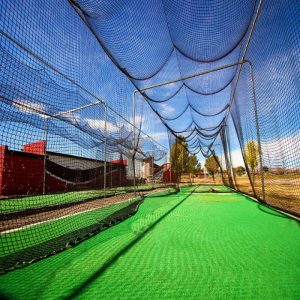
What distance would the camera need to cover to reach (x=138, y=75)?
5664 mm

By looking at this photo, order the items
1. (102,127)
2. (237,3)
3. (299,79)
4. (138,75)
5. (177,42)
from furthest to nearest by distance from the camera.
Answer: (102,127) → (138,75) → (177,42) → (237,3) → (299,79)

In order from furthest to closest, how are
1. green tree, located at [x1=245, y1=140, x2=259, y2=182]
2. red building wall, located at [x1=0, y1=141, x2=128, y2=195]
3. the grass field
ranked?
red building wall, located at [x1=0, y1=141, x2=128, y2=195], green tree, located at [x1=245, y1=140, x2=259, y2=182], the grass field

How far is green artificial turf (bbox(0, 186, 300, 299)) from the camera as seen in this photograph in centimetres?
129

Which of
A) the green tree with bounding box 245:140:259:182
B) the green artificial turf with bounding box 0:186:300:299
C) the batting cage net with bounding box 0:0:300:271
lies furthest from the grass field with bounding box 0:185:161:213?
the green tree with bounding box 245:140:259:182

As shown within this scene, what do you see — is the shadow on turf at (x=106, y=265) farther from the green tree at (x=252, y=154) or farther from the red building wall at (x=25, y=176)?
the red building wall at (x=25, y=176)

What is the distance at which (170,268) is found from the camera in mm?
1604

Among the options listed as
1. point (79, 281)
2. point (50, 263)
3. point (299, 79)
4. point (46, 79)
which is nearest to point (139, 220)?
point (50, 263)

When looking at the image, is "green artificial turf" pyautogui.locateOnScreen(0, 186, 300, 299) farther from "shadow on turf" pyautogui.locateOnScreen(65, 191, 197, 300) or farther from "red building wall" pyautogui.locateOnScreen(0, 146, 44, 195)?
"red building wall" pyautogui.locateOnScreen(0, 146, 44, 195)

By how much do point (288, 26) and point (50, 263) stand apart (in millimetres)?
4239

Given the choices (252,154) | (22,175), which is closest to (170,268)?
(252,154)

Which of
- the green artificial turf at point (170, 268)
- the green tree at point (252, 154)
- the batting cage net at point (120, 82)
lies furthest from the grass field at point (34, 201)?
the green tree at point (252, 154)

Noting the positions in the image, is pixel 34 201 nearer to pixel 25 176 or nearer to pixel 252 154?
pixel 25 176

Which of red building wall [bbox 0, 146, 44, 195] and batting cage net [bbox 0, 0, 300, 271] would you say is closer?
batting cage net [bbox 0, 0, 300, 271]

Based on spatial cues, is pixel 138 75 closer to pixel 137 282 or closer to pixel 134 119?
pixel 134 119
